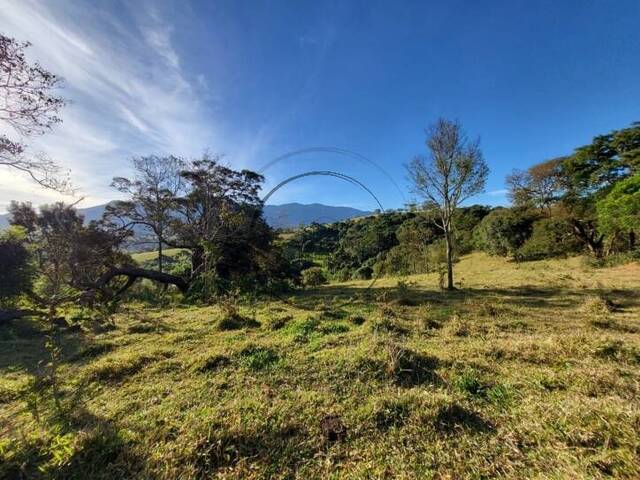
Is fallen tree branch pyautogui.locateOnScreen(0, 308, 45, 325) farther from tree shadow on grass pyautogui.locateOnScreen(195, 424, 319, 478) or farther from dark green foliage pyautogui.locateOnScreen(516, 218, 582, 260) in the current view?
dark green foliage pyautogui.locateOnScreen(516, 218, 582, 260)

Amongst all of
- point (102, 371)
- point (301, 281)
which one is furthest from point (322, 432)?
point (301, 281)

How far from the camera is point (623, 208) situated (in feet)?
46.7

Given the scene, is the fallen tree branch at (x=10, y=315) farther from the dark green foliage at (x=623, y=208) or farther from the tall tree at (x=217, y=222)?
the dark green foliage at (x=623, y=208)

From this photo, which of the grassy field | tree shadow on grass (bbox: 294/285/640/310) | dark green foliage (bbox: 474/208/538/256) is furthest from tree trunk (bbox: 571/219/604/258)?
the grassy field

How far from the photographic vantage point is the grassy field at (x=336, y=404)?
7.66 ft

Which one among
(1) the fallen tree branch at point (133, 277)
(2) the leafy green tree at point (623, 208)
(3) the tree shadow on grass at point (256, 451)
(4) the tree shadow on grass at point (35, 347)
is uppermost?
(2) the leafy green tree at point (623, 208)

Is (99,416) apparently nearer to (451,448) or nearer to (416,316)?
(451,448)

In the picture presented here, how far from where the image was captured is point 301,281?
56.8 ft

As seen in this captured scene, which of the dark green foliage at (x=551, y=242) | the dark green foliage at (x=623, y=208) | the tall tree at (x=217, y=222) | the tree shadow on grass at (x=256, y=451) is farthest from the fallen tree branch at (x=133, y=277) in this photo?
the dark green foliage at (x=551, y=242)

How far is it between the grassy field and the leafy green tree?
12.5 meters

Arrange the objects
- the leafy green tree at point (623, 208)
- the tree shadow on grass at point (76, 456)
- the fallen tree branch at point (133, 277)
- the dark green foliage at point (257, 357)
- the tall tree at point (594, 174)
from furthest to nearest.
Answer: the tall tree at point (594, 174) < the leafy green tree at point (623, 208) < the fallen tree branch at point (133, 277) < the dark green foliage at point (257, 357) < the tree shadow on grass at point (76, 456)

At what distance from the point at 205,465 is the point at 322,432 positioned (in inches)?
45.2

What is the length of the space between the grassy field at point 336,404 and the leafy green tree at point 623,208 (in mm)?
12503

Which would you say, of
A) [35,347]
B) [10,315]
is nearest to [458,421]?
[35,347]
